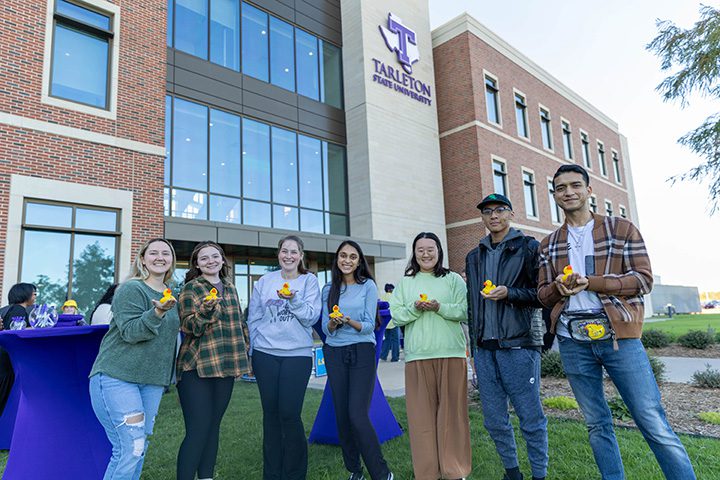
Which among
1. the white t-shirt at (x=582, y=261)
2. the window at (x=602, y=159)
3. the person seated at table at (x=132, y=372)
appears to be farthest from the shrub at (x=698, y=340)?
the window at (x=602, y=159)

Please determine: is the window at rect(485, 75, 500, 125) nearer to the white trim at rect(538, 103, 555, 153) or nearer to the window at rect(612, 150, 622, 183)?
the white trim at rect(538, 103, 555, 153)

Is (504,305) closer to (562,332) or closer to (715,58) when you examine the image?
(562,332)

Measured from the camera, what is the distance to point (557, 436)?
466 cm

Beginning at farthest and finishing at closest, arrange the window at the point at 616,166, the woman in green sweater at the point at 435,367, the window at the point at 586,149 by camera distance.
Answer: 1. the window at the point at 616,166
2. the window at the point at 586,149
3. the woman in green sweater at the point at 435,367

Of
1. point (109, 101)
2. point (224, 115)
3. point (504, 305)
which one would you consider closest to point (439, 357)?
point (504, 305)

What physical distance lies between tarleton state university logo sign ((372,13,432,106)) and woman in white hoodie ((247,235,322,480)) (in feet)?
51.5

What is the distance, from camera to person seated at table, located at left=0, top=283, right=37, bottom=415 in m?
4.64

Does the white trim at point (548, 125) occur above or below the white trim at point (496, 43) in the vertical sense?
below

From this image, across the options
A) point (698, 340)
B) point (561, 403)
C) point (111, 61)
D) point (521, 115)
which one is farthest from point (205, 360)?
point (521, 115)

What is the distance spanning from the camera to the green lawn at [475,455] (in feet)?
12.3

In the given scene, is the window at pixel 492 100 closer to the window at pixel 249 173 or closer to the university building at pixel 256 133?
the university building at pixel 256 133

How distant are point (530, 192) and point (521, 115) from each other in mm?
3861

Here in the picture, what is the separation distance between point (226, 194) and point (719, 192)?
13551mm

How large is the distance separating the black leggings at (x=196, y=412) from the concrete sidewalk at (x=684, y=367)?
Result: 7.89 meters
